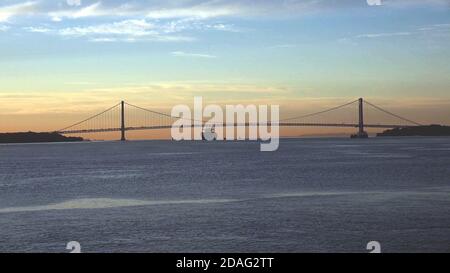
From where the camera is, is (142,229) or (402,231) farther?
(142,229)

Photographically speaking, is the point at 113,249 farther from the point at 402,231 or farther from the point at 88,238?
the point at 402,231

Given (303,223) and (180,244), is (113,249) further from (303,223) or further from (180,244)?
(303,223)

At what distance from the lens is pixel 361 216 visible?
17359 millimetres

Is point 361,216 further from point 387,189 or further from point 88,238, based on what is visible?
point 387,189

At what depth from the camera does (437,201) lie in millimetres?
21484

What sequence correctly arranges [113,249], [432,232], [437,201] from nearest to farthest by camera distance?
1. [113,249]
2. [432,232]
3. [437,201]
